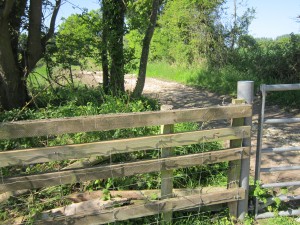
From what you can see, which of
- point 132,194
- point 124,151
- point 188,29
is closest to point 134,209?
point 132,194

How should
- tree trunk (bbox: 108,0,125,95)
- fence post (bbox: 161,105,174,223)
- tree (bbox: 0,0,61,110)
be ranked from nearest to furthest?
fence post (bbox: 161,105,174,223), tree (bbox: 0,0,61,110), tree trunk (bbox: 108,0,125,95)

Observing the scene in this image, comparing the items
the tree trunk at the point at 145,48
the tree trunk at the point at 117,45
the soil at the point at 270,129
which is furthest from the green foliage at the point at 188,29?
the tree trunk at the point at 117,45

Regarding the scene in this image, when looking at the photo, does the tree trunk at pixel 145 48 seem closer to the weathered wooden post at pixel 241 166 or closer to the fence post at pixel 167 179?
the weathered wooden post at pixel 241 166

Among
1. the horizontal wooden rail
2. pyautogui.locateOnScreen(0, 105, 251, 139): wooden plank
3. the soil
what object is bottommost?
the soil

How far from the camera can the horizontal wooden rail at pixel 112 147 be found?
116 inches

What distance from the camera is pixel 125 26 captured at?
9.37 metres

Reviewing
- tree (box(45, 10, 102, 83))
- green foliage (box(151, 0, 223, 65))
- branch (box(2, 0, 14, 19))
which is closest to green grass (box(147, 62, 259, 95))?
green foliage (box(151, 0, 223, 65))

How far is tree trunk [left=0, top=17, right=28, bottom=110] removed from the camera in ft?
22.8

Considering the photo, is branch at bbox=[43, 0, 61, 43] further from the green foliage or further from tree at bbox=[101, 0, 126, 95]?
the green foliage

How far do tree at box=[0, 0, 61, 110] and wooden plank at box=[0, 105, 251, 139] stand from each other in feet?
15.5

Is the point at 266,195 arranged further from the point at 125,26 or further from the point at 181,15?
the point at 181,15

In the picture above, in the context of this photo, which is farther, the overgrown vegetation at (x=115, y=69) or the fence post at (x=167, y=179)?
the overgrown vegetation at (x=115, y=69)

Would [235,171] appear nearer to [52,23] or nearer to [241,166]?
[241,166]

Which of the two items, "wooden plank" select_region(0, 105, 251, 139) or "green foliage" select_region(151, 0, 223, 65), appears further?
"green foliage" select_region(151, 0, 223, 65)
